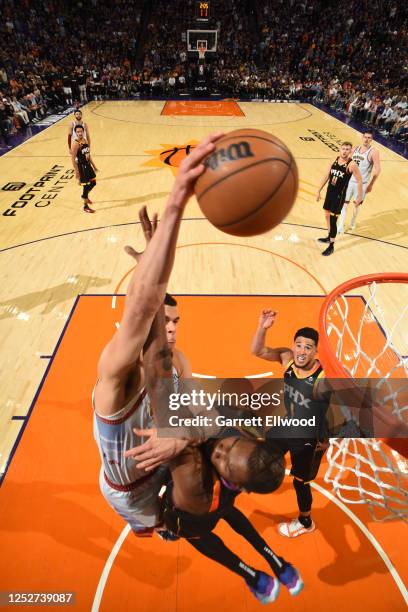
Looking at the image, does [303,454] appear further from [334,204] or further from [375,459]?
[334,204]

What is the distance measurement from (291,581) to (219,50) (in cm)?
2609

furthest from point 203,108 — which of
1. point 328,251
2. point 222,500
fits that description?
point 222,500

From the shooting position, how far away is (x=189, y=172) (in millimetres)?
1148

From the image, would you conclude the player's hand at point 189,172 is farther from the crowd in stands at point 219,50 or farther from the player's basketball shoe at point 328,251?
the crowd in stands at point 219,50

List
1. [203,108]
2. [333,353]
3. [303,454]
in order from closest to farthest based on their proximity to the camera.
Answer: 1. [333,353]
2. [303,454]
3. [203,108]

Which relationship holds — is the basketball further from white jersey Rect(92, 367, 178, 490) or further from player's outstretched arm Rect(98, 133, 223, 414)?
white jersey Rect(92, 367, 178, 490)

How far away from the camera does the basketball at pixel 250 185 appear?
57.7 inches

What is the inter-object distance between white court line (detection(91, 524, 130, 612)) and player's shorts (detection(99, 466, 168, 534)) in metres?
0.64

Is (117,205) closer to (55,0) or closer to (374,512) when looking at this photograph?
(374,512)

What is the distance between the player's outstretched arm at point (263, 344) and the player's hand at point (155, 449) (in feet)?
4.17

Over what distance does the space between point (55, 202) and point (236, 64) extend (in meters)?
19.1

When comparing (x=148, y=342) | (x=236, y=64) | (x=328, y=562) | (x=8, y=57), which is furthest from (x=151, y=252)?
(x=236, y=64)

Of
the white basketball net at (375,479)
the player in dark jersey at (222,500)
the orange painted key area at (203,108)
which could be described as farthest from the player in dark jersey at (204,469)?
the orange painted key area at (203,108)

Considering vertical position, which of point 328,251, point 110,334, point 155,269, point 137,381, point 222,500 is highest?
point 155,269
